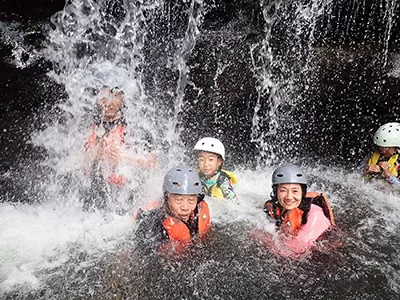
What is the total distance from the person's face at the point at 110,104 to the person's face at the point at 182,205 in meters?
2.28

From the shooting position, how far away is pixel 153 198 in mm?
6852

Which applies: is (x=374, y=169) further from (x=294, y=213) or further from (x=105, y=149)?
(x=105, y=149)

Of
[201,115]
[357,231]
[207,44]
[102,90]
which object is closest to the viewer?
[357,231]

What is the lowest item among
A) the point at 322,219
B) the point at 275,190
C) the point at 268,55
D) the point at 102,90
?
the point at 322,219

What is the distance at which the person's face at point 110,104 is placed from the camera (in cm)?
661

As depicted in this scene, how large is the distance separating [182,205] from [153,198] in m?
1.89

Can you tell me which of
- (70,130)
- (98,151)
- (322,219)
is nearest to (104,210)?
(98,151)

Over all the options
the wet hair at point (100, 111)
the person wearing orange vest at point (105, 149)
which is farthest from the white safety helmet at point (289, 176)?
the wet hair at point (100, 111)

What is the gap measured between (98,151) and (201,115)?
461cm

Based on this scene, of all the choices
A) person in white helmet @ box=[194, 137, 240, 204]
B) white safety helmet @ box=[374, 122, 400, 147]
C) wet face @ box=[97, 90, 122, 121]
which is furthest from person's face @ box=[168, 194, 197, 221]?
white safety helmet @ box=[374, 122, 400, 147]

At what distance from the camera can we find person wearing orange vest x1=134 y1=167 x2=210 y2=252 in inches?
195

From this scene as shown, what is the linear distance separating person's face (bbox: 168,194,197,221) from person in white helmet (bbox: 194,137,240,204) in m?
1.32

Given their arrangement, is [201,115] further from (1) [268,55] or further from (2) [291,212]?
(2) [291,212]

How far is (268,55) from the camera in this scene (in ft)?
31.5
